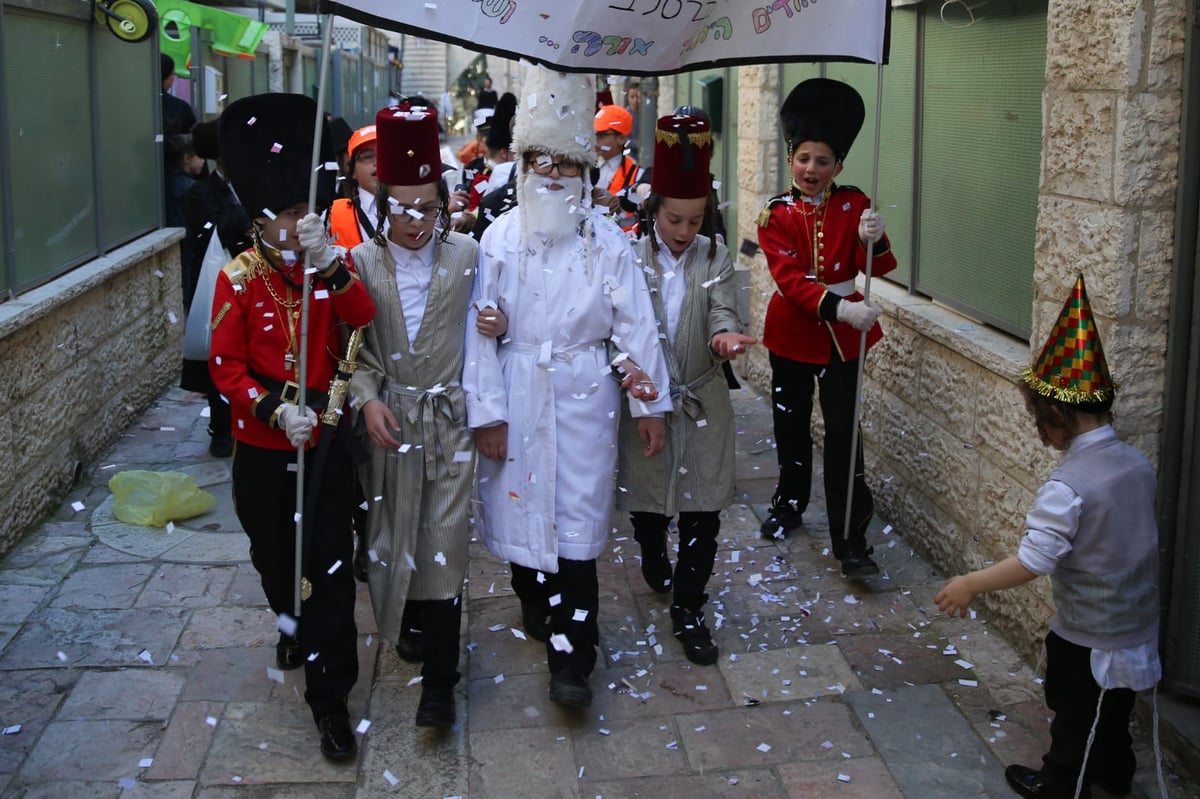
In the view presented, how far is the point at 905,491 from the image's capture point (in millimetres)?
6238

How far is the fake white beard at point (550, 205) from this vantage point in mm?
4453

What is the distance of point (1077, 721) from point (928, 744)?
0.64 metres

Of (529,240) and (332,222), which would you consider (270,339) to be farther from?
(332,222)

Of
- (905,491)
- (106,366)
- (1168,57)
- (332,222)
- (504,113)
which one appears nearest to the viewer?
(1168,57)

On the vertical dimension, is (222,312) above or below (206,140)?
below

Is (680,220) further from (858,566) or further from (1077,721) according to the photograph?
(1077,721)

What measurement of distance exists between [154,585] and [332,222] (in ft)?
5.66

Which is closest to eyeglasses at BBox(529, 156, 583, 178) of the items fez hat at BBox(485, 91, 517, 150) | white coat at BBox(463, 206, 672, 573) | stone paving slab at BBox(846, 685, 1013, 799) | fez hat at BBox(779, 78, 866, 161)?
white coat at BBox(463, 206, 672, 573)

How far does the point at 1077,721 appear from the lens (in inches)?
148

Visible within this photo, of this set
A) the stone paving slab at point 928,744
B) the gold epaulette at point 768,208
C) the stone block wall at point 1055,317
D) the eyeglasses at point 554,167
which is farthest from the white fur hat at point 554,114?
the stone paving slab at point 928,744

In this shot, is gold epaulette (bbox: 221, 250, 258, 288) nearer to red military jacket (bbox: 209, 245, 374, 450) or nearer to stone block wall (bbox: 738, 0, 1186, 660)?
red military jacket (bbox: 209, 245, 374, 450)

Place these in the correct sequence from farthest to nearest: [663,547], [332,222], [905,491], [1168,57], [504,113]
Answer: [504,113] < [905,491] < [332,222] < [663,547] < [1168,57]

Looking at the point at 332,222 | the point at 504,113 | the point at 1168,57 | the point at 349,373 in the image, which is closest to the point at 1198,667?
the point at 1168,57

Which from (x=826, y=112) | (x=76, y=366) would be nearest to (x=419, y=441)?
(x=826, y=112)
